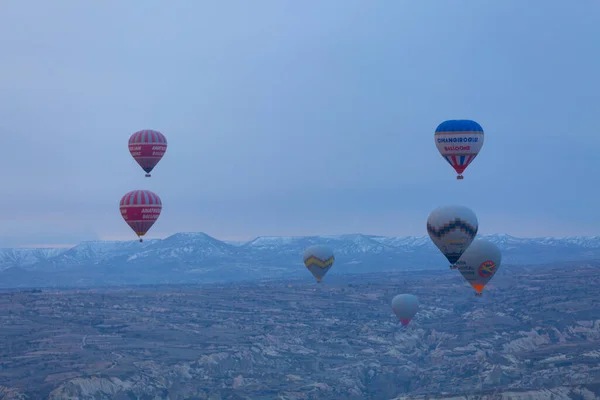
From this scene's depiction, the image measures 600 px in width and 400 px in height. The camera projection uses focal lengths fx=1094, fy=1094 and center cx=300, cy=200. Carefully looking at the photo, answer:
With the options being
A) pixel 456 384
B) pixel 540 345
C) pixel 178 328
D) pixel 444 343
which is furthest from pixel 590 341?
pixel 178 328

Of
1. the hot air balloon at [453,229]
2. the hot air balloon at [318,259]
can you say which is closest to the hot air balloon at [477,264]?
the hot air balloon at [453,229]

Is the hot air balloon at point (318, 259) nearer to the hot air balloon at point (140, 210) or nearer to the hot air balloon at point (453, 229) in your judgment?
the hot air balloon at point (140, 210)

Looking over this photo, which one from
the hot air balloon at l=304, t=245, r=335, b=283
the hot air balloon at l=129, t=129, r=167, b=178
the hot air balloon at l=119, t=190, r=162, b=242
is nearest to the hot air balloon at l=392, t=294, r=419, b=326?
the hot air balloon at l=304, t=245, r=335, b=283

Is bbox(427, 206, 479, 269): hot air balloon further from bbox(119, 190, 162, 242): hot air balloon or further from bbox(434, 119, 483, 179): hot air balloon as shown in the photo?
bbox(119, 190, 162, 242): hot air balloon

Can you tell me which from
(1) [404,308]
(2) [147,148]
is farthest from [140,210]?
(1) [404,308]

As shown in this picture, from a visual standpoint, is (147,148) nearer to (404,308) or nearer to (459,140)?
(459,140)

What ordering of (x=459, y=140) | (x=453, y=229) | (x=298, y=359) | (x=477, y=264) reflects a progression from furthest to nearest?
(x=298, y=359)
(x=477, y=264)
(x=459, y=140)
(x=453, y=229)
